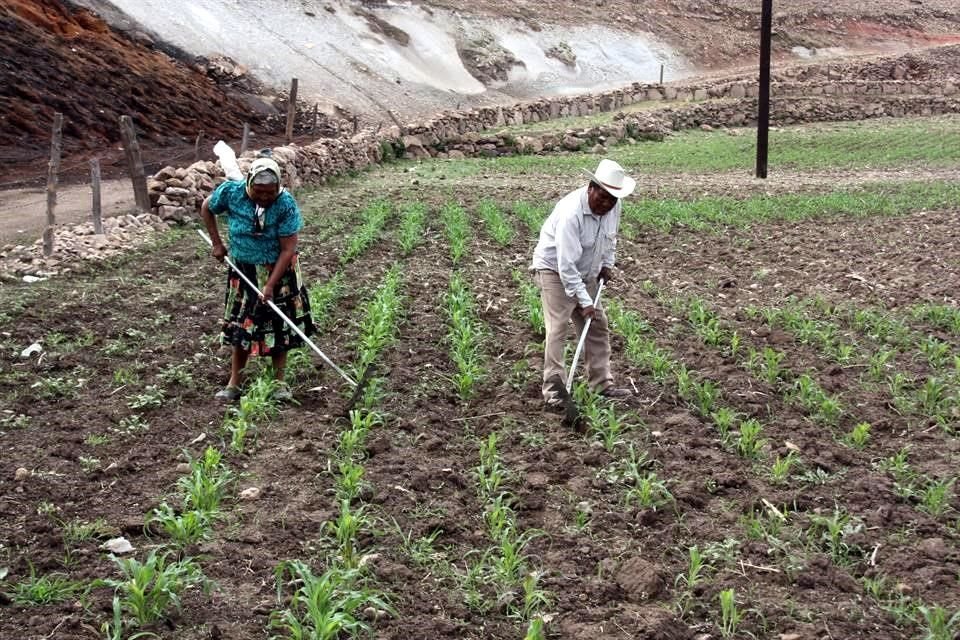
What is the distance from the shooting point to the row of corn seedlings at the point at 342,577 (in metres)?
3.62

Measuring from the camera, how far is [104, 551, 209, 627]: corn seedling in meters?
3.65

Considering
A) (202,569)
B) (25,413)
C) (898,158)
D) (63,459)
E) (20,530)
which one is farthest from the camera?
(898,158)

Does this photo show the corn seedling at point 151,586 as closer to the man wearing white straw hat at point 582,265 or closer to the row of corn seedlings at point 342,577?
the row of corn seedlings at point 342,577

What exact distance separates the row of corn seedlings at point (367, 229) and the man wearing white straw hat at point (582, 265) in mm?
4817

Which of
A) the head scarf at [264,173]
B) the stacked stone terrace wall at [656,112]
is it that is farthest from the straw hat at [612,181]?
the stacked stone terrace wall at [656,112]

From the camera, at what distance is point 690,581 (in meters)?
4.14

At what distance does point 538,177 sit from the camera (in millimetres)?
20422

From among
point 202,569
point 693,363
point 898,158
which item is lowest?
point 898,158

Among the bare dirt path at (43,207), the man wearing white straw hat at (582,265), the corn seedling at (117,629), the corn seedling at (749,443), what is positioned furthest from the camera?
the bare dirt path at (43,207)

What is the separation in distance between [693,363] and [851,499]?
245 cm

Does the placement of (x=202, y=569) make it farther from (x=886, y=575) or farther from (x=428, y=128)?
(x=428, y=128)

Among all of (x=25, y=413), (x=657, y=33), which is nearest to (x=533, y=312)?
(x=25, y=413)

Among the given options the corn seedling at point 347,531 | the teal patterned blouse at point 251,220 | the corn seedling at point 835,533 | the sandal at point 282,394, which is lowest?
the sandal at point 282,394

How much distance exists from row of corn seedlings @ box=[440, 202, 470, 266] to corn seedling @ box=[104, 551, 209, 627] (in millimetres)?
7334
